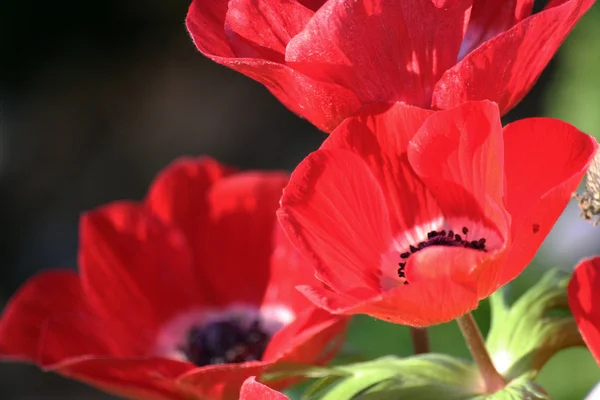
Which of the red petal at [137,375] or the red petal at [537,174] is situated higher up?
the red petal at [537,174]

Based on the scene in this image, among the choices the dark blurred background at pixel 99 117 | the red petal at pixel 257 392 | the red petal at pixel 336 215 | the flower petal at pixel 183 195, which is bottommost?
the dark blurred background at pixel 99 117

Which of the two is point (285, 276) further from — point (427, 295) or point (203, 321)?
point (427, 295)

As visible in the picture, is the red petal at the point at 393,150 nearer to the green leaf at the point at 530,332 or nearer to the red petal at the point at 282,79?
the red petal at the point at 282,79

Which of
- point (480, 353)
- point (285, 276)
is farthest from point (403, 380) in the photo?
point (285, 276)

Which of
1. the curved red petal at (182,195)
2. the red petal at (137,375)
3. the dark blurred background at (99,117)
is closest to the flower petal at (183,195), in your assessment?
the curved red petal at (182,195)

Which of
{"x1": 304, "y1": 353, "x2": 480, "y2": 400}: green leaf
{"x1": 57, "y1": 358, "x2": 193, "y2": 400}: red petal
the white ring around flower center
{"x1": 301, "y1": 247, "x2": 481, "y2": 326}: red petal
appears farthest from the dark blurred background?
{"x1": 301, "y1": 247, "x2": 481, "y2": 326}: red petal

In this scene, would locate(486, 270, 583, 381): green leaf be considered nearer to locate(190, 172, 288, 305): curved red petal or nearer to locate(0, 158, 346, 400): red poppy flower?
locate(0, 158, 346, 400): red poppy flower
